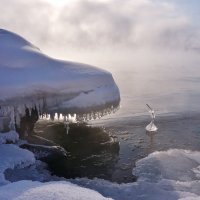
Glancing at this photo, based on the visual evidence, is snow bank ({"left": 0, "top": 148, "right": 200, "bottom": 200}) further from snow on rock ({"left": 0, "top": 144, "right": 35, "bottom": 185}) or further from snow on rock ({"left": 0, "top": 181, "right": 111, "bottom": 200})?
snow on rock ({"left": 0, "top": 144, "right": 35, "bottom": 185})

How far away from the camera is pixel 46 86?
1188 centimetres

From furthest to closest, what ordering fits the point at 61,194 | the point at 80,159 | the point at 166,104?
1. the point at 166,104
2. the point at 80,159
3. the point at 61,194

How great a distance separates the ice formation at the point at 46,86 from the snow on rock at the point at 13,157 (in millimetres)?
887

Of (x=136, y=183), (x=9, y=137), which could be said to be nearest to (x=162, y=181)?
(x=136, y=183)

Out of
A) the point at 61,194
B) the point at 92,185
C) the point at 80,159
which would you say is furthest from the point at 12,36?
the point at 61,194

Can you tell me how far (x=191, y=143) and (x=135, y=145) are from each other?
6.14 ft

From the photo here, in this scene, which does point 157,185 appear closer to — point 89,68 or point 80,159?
point 80,159

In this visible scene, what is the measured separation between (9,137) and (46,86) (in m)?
2.21

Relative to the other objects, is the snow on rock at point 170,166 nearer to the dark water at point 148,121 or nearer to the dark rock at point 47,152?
the dark water at point 148,121

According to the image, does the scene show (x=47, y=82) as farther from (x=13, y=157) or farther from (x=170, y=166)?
(x=170, y=166)

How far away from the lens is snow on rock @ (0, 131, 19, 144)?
41.6ft

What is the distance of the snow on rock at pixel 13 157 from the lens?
11.2 meters

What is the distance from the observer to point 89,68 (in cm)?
1316

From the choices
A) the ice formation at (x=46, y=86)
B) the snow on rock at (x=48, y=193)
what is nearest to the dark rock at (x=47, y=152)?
the ice formation at (x=46, y=86)
